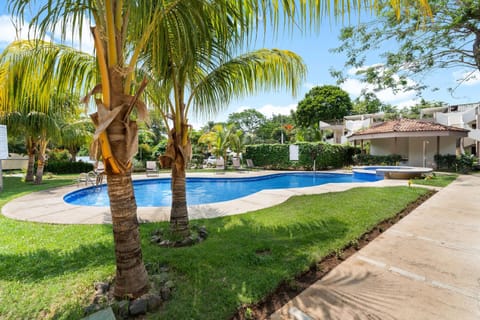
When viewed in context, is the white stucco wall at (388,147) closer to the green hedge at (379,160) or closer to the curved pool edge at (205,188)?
the green hedge at (379,160)

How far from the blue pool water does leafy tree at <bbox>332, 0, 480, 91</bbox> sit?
21.5 feet

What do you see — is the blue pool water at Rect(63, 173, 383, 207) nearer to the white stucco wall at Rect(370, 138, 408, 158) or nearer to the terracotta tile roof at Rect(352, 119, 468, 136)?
the terracotta tile roof at Rect(352, 119, 468, 136)

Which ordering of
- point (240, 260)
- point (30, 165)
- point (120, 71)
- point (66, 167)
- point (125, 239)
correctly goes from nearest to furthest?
point (120, 71) < point (125, 239) < point (240, 260) < point (30, 165) < point (66, 167)

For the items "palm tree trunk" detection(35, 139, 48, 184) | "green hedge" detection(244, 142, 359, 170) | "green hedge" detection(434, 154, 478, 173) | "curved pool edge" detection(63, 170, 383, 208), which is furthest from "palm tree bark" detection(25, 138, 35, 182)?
"green hedge" detection(434, 154, 478, 173)


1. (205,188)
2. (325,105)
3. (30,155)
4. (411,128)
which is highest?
(325,105)

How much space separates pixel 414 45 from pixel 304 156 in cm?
1110

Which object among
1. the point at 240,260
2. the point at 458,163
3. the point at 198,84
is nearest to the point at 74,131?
the point at 198,84

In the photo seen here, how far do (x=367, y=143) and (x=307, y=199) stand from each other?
21401 mm

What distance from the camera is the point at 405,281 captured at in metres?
3.04

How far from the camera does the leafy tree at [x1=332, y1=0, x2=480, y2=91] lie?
31.4ft

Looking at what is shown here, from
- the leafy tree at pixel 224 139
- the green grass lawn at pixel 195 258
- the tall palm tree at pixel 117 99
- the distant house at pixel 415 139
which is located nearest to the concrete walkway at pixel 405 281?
the green grass lawn at pixel 195 258

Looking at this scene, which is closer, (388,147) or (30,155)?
(30,155)

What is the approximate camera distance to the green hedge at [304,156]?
2056 centimetres

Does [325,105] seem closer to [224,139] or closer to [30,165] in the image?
[224,139]
